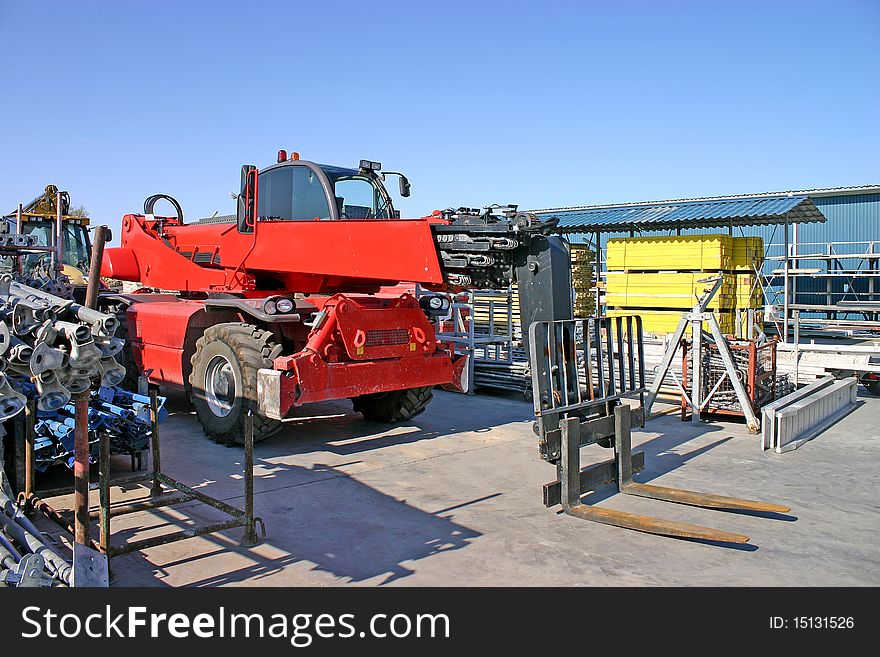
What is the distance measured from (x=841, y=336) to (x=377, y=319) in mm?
12387

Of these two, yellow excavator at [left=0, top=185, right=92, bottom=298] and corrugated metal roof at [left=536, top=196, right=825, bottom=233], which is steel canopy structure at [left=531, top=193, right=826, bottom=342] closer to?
corrugated metal roof at [left=536, top=196, right=825, bottom=233]

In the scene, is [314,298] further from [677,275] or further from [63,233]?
[63,233]

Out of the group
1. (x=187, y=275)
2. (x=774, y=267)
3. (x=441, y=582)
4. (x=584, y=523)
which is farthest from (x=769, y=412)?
(x=774, y=267)

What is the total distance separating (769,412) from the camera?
8.41 m

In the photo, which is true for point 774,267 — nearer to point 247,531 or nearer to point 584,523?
point 584,523

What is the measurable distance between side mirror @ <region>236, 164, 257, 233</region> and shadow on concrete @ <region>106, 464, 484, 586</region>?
353cm

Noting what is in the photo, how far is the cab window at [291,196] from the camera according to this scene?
861 centimetres

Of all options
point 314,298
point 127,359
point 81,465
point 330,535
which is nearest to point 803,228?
point 314,298

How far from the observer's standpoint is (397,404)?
31.1 ft

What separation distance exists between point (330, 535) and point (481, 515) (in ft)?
4.02

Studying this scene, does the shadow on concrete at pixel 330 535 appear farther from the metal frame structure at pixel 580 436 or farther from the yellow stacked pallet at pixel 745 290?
the yellow stacked pallet at pixel 745 290

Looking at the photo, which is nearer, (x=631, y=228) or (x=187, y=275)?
(x=187, y=275)

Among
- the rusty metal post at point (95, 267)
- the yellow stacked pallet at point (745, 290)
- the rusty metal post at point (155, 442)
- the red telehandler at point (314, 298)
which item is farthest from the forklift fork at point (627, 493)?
the yellow stacked pallet at point (745, 290)

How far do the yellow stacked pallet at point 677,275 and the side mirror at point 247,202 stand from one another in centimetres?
830
